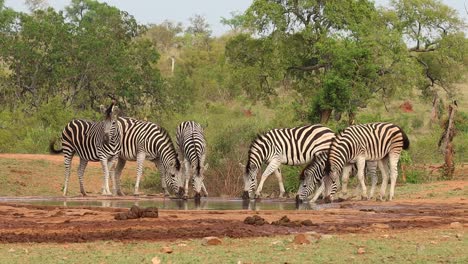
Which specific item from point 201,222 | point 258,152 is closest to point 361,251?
point 201,222

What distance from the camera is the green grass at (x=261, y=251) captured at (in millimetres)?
9688

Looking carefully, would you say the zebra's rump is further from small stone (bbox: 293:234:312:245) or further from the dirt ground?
small stone (bbox: 293:234:312:245)

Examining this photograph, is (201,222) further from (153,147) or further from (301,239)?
(153,147)

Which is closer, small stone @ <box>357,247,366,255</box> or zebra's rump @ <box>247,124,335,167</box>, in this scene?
small stone @ <box>357,247,366,255</box>

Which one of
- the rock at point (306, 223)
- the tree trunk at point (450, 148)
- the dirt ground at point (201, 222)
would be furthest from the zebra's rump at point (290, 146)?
the rock at point (306, 223)

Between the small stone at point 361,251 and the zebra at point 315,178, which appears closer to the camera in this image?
the small stone at point 361,251

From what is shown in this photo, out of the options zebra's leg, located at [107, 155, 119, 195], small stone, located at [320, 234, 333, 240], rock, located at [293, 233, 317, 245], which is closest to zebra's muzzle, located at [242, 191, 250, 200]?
zebra's leg, located at [107, 155, 119, 195]

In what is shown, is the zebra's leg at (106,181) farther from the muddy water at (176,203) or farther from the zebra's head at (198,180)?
the zebra's head at (198,180)

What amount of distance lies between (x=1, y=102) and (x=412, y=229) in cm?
3026

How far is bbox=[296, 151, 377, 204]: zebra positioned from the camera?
19.8 metres

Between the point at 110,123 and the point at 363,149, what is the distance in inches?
233

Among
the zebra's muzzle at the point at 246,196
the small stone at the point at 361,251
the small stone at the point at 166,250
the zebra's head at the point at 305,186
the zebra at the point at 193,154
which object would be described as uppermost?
the zebra at the point at 193,154

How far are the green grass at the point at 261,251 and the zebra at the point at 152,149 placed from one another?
10024 millimetres

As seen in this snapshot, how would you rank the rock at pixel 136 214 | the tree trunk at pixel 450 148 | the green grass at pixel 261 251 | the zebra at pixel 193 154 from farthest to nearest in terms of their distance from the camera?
the tree trunk at pixel 450 148
the zebra at pixel 193 154
the rock at pixel 136 214
the green grass at pixel 261 251
